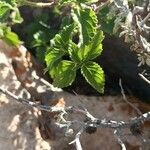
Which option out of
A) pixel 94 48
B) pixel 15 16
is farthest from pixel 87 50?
pixel 15 16

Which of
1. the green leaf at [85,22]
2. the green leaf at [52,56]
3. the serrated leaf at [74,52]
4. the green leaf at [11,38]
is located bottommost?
the green leaf at [11,38]

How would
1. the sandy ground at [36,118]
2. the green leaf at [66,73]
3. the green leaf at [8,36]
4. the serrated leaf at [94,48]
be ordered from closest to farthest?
the serrated leaf at [94,48], the green leaf at [66,73], the sandy ground at [36,118], the green leaf at [8,36]

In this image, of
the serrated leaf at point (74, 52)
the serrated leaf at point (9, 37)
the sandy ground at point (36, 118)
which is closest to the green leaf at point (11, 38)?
the serrated leaf at point (9, 37)

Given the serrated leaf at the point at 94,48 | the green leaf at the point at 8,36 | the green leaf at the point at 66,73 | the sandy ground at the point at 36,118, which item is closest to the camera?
the serrated leaf at the point at 94,48

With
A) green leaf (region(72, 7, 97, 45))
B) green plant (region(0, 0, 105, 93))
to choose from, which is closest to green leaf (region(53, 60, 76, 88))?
green plant (region(0, 0, 105, 93))

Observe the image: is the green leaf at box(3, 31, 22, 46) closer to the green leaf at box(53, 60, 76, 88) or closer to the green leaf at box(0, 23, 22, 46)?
the green leaf at box(0, 23, 22, 46)

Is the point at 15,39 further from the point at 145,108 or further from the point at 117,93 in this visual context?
→ the point at 145,108

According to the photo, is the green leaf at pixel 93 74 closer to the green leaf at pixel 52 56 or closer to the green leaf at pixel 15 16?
the green leaf at pixel 52 56

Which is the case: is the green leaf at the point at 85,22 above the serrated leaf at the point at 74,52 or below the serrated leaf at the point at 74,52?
above

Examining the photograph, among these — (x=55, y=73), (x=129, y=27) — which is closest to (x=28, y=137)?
(x=55, y=73)
